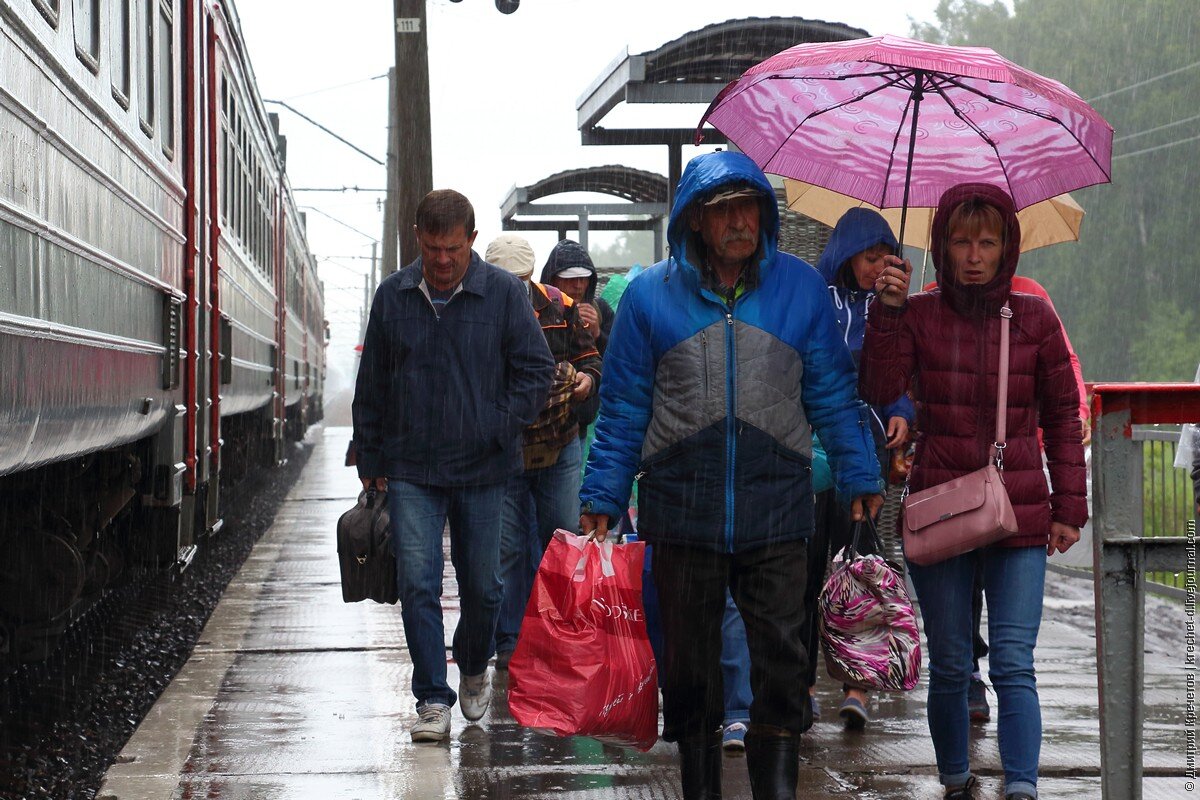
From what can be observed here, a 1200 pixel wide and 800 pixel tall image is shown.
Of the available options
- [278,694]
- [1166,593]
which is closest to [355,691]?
[278,694]

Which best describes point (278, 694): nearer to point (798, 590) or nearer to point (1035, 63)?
point (798, 590)

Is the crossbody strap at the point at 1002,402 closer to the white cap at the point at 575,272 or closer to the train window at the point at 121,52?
the white cap at the point at 575,272

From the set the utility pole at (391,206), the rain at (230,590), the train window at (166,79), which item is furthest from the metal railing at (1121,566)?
the utility pole at (391,206)

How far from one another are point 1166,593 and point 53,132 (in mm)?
6286

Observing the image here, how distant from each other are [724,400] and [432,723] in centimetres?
181

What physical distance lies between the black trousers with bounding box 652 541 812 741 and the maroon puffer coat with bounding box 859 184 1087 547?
0.52 m

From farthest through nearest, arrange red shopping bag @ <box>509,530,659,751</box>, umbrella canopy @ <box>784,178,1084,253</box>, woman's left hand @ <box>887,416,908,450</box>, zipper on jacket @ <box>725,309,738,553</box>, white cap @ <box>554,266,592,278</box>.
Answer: white cap @ <box>554,266,592,278</box>, umbrella canopy @ <box>784,178,1084,253</box>, woman's left hand @ <box>887,416,908,450</box>, red shopping bag @ <box>509,530,659,751</box>, zipper on jacket @ <box>725,309,738,553</box>

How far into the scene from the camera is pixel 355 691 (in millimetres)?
6055

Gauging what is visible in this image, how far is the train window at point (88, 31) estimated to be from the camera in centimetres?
514

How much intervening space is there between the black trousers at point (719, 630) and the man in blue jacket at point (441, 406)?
3.92 ft

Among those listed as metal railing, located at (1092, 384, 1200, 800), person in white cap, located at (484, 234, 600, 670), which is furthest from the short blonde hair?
person in white cap, located at (484, 234, 600, 670)

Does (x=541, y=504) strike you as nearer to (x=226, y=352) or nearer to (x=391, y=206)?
(x=226, y=352)

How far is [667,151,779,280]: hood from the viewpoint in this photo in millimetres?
3943

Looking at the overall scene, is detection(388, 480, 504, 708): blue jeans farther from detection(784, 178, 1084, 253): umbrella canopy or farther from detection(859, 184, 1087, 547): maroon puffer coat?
detection(784, 178, 1084, 253): umbrella canopy
